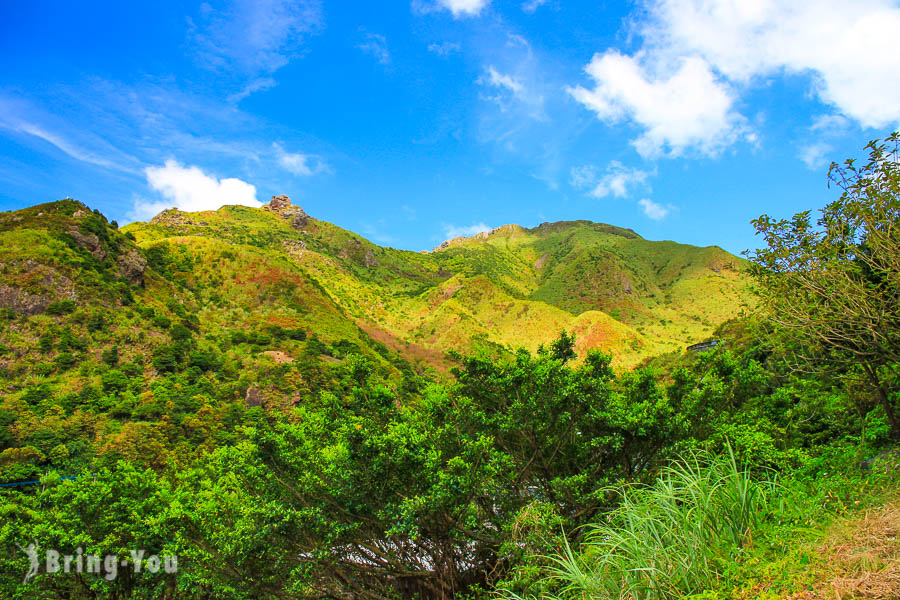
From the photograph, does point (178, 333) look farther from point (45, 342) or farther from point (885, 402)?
point (885, 402)

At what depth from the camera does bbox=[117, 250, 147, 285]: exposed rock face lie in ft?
194

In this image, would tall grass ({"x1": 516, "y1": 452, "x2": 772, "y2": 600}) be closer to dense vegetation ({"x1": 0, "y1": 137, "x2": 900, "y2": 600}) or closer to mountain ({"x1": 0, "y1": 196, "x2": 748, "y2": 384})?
dense vegetation ({"x1": 0, "y1": 137, "x2": 900, "y2": 600})

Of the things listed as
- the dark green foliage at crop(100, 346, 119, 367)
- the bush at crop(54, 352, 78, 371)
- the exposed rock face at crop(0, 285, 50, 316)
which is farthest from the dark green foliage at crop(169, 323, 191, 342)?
the exposed rock face at crop(0, 285, 50, 316)

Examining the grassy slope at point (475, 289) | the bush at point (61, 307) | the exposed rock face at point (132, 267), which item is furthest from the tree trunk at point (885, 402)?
the exposed rock face at point (132, 267)

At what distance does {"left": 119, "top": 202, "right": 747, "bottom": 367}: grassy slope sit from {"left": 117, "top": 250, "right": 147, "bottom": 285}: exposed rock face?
60.1 ft

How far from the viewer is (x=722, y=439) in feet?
29.8

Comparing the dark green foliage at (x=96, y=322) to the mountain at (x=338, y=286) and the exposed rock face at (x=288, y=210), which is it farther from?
the exposed rock face at (x=288, y=210)

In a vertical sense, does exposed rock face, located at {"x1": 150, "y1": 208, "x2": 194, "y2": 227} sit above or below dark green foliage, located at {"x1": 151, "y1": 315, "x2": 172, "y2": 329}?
above

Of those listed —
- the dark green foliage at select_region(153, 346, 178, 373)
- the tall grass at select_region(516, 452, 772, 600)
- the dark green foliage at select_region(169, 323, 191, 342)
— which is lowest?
the tall grass at select_region(516, 452, 772, 600)

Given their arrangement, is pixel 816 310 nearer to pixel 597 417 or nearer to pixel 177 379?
pixel 597 417

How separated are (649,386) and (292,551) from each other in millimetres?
9125

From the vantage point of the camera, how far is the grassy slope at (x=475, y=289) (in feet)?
294

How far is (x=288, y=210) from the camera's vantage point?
546ft

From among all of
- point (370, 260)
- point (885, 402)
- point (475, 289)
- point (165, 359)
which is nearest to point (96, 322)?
point (165, 359)
